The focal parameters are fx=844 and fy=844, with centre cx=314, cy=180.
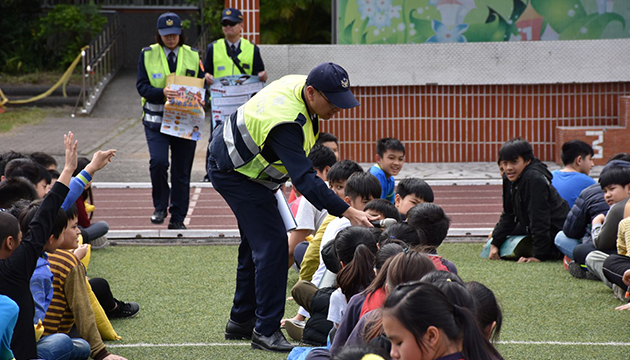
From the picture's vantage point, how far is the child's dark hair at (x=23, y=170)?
6227 millimetres

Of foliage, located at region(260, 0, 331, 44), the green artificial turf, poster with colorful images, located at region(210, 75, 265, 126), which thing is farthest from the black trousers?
foliage, located at region(260, 0, 331, 44)

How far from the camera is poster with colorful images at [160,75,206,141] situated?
8.27 meters

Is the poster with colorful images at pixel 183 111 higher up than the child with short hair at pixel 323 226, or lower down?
higher up

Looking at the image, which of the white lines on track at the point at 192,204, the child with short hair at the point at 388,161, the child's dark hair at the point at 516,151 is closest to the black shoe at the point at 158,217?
the white lines on track at the point at 192,204

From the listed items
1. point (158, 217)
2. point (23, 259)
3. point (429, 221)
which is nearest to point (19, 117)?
point (158, 217)

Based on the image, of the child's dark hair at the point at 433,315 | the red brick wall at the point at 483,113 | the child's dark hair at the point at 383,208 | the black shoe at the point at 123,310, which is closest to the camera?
the child's dark hair at the point at 433,315

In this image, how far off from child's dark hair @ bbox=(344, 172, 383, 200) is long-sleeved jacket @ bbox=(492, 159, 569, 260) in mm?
1932

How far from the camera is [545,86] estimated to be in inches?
502

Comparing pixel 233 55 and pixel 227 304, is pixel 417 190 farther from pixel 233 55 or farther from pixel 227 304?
pixel 233 55

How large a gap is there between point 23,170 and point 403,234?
3127mm

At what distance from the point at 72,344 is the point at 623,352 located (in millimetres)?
2991

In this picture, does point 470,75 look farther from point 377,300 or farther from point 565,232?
point 377,300

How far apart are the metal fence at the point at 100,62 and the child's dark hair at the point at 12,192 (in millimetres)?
12373

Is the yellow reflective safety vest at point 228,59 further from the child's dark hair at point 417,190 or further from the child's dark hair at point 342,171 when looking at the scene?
the child's dark hair at point 417,190
